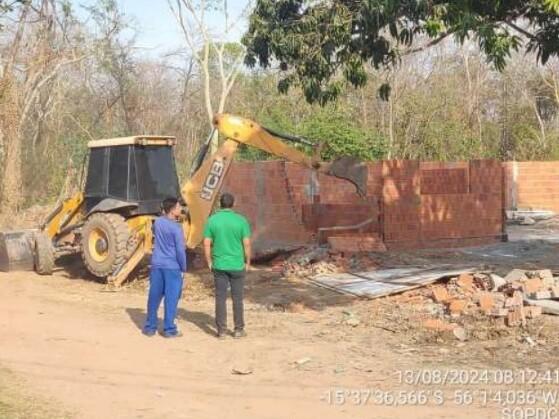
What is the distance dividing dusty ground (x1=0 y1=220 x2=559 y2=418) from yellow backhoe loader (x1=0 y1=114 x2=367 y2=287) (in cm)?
165

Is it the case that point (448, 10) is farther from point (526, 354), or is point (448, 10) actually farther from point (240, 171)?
point (240, 171)

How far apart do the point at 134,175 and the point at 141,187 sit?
0.24 metres

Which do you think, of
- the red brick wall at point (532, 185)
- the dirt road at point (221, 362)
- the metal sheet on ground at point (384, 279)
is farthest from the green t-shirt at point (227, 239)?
the red brick wall at point (532, 185)

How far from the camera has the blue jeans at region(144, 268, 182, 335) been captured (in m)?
9.23

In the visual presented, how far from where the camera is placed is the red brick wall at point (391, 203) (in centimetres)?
→ 1636

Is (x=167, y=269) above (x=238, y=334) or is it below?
above

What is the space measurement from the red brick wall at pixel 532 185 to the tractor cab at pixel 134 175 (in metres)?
15.0

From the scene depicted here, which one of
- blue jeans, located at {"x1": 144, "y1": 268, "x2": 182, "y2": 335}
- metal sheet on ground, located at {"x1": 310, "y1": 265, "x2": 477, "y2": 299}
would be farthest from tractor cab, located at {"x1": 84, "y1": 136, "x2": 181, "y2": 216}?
blue jeans, located at {"x1": 144, "y1": 268, "x2": 182, "y2": 335}

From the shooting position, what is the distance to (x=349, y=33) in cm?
977

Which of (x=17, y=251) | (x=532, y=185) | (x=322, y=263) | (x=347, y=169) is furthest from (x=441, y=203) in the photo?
(x=532, y=185)

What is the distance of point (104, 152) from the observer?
14.0 m

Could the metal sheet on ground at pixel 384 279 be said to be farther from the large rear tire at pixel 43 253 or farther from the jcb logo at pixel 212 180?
the large rear tire at pixel 43 253

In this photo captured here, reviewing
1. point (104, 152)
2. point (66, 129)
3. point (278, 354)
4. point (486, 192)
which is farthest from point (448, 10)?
point (66, 129)

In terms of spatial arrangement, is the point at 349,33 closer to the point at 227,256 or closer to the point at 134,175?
the point at 227,256
